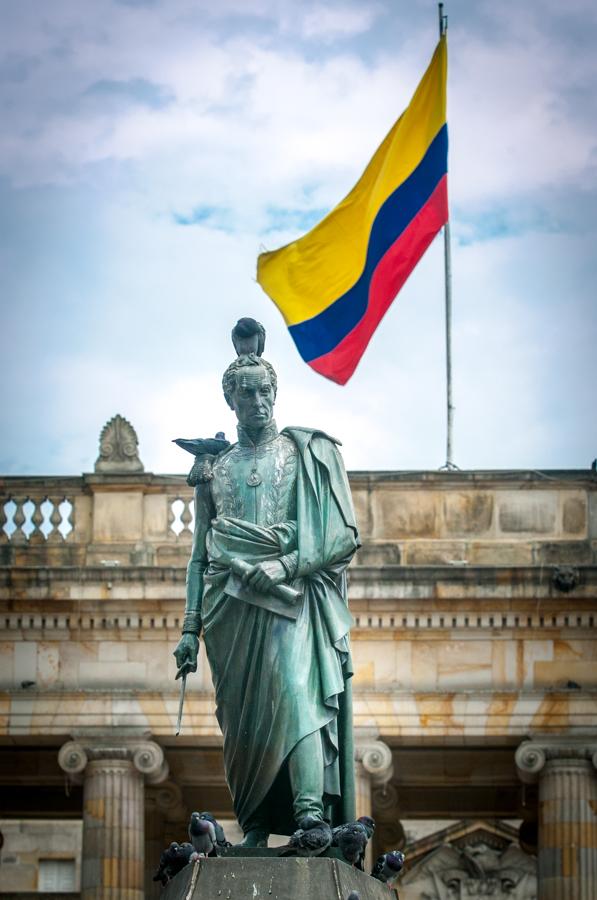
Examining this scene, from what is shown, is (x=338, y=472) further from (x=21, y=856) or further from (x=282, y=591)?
(x=21, y=856)

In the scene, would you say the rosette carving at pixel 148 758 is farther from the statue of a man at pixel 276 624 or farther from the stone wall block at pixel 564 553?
the statue of a man at pixel 276 624

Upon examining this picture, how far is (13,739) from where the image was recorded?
136 ft

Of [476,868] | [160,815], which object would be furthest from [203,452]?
[476,868]

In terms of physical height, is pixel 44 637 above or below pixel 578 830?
above

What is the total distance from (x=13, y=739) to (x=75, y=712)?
1.01m

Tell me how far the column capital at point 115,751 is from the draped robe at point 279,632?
2482cm

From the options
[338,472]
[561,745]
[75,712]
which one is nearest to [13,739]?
[75,712]

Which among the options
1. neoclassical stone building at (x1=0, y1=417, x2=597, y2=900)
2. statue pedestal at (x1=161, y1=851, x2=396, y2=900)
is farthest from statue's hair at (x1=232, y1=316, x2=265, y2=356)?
neoclassical stone building at (x1=0, y1=417, x2=597, y2=900)

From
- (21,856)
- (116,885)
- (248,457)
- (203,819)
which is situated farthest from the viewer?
(21,856)

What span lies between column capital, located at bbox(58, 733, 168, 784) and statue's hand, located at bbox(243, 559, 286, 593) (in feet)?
83.4

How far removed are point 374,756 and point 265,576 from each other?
25276mm

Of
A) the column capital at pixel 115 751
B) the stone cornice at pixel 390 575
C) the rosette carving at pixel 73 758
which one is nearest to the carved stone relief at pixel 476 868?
the column capital at pixel 115 751

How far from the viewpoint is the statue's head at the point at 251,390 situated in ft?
53.9

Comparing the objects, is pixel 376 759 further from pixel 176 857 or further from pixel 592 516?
pixel 176 857
